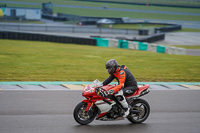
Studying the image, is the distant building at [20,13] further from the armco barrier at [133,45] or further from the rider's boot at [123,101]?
the rider's boot at [123,101]

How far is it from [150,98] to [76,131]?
386cm

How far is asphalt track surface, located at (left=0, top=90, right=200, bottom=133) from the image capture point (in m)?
6.54

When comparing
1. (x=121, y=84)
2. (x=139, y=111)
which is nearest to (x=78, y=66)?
(x=139, y=111)

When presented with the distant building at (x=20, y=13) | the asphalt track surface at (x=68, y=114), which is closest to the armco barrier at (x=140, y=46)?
the asphalt track surface at (x=68, y=114)

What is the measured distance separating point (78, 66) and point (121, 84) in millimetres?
8369

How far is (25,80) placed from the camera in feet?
37.9

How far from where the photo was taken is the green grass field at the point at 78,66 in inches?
496

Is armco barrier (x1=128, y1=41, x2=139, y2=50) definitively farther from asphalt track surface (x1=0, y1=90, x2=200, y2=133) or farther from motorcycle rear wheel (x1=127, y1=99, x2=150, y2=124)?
motorcycle rear wheel (x1=127, y1=99, x2=150, y2=124)

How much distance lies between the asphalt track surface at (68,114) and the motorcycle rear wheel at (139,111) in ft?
0.46

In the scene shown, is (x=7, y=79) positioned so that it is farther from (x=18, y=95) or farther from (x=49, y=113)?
(x=49, y=113)

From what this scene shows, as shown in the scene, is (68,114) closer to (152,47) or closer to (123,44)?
(152,47)

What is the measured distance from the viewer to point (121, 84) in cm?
662

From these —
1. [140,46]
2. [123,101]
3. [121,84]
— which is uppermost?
[121,84]

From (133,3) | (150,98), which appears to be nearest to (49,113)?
(150,98)
